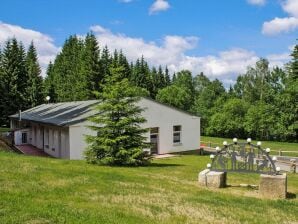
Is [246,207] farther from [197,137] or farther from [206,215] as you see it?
[197,137]

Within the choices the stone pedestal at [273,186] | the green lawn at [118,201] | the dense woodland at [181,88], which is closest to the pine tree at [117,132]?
the green lawn at [118,201]

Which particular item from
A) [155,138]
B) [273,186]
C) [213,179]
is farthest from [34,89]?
[273,186]

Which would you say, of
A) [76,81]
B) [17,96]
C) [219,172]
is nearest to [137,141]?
[219,172]

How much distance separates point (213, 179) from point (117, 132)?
7.52 metres

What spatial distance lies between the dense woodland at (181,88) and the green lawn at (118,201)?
3594 cm

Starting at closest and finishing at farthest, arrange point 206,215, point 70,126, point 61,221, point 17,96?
point 61,221, point 206,215, point 70,126, point 17,96

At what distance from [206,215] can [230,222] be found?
1.96 feet

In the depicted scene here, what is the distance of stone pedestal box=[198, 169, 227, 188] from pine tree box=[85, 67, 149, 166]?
20.0 feet

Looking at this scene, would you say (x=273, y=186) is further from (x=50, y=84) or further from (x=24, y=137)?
(x=50, y=84)

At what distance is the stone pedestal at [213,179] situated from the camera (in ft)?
43.5

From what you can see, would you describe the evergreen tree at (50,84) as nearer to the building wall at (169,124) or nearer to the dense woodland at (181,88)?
the dense woodland at (181,88)

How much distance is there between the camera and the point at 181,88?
79375 millimetres

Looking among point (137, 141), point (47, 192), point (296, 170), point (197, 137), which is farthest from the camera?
point (197, 137)

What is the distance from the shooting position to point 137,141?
64.3 ft
